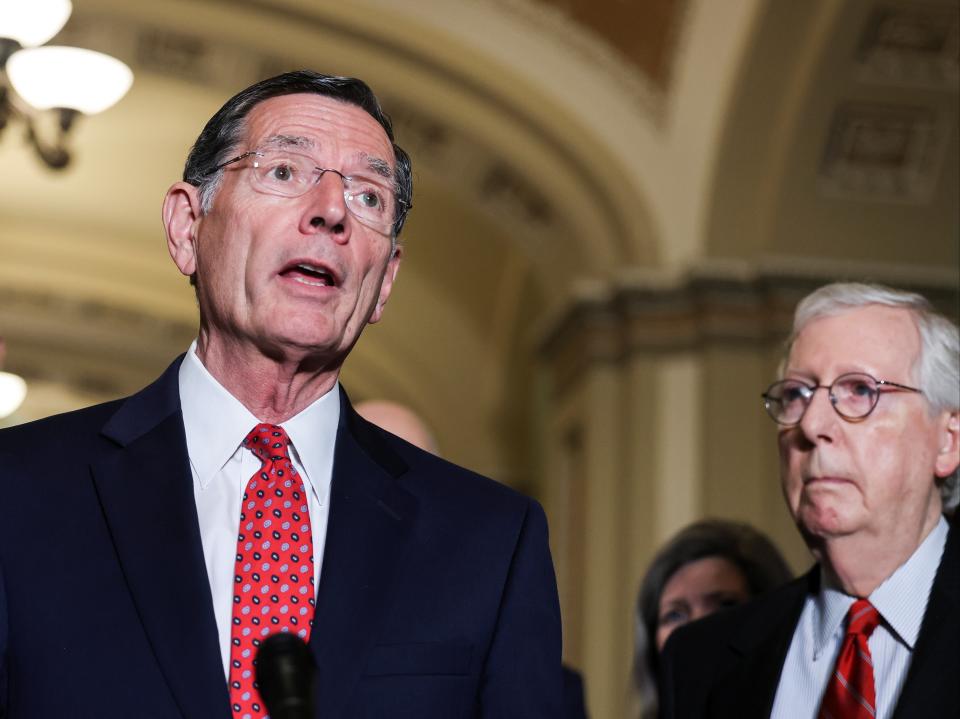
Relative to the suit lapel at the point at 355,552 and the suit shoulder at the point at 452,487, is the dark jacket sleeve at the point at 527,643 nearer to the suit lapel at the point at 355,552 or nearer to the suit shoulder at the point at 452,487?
the suit shoulder at the point at 452,487

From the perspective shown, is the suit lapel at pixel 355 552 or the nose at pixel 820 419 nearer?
the suit lapel at pixel 355 552

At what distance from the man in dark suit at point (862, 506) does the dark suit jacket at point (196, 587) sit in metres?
0.88

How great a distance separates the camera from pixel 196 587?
184 centimetres

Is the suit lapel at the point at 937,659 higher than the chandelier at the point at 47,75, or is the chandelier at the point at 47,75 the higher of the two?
the chandelier at the point at 47,75

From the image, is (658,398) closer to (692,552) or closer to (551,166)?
(551,166)

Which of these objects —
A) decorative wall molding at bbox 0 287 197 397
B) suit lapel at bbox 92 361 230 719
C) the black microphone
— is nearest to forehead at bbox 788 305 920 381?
suit lapel at bbox 92 361 230 719

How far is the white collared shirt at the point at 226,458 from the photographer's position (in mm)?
1926

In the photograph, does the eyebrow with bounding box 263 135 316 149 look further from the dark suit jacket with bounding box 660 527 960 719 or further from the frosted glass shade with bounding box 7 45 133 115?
the frosted glass shade with bounding box 7 45 133 115

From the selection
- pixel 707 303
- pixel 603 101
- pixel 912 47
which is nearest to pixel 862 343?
pixel 912 47

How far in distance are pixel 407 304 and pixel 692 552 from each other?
11090mm

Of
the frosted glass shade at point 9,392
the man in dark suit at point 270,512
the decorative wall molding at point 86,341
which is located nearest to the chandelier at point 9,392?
the frosted glass shade at point 9,392

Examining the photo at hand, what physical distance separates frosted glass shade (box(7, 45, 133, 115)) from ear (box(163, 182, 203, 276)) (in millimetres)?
4288

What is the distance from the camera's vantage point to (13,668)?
70.4 inches

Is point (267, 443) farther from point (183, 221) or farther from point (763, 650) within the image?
point (763, 650)
